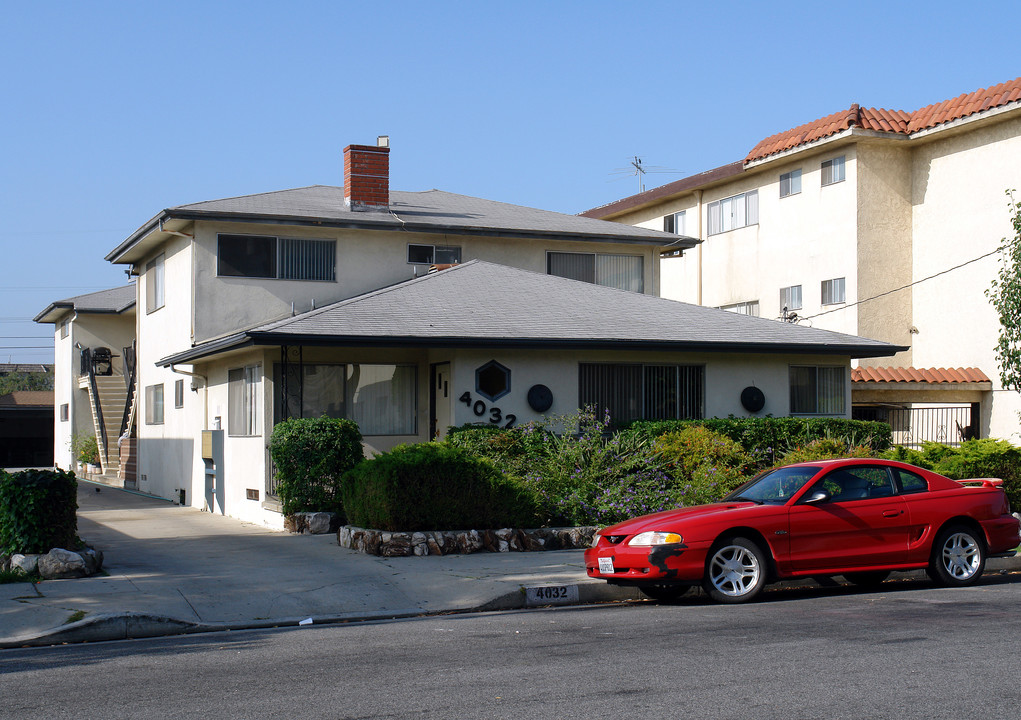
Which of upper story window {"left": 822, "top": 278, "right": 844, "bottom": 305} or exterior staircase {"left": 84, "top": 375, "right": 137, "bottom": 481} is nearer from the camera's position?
upper story window {"left": 822, "top": 278, "right": 844, "bottom": 305}

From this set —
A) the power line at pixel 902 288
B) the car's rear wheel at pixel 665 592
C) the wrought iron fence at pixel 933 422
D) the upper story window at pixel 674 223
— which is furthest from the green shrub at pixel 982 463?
the upper story window at pixel 674 223

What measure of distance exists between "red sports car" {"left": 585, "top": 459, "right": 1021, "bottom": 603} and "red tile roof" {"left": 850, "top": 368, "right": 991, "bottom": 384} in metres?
14.6

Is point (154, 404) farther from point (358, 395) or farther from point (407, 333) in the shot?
point (407, 333)

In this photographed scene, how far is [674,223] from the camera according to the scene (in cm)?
3647

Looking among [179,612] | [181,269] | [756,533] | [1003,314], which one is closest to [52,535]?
[179,612]

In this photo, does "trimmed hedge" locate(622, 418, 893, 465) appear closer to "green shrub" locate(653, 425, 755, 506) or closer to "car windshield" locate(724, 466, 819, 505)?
"green shrub" locate(653, 425, 755, 506)

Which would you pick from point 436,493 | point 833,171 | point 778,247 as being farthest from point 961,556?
point 778,247

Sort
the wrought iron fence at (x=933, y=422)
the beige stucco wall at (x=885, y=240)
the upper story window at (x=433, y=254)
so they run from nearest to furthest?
1. the upper story window at (x=433, y=254)
2. the wrought iron fence at (x=933, y=422)
3. the beige stucco wall at (x=885, y=240)

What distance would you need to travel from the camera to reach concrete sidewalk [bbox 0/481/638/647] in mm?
10094

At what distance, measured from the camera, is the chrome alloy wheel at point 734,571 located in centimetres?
1102

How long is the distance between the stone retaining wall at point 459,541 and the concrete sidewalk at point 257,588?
222 millimetres

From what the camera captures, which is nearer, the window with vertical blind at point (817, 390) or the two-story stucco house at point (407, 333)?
the two-story stucco house at point (407, 333)

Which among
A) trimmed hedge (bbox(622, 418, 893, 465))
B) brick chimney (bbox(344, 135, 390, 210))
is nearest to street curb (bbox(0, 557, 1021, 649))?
trimmed hedge (bbox(622, 418, 893, 465))

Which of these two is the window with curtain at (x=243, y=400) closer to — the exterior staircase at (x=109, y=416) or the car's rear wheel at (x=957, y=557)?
the car's rear wheel at (x=957, y=557)
